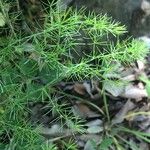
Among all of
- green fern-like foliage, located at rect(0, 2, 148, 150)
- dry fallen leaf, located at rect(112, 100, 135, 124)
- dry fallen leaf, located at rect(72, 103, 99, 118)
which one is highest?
green fern-like foliage, located at rect(0, 2, 148, 150)

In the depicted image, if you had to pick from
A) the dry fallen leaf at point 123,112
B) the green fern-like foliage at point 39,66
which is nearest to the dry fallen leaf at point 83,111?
the dry fallen leaf at point 123,112

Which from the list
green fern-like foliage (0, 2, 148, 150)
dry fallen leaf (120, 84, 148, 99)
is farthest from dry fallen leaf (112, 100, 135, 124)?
green fern-like foliage (0, 2, 148, 150)

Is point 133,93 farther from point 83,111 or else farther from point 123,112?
point 83,111

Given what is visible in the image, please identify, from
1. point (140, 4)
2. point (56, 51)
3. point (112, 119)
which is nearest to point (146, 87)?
point (112, 119)

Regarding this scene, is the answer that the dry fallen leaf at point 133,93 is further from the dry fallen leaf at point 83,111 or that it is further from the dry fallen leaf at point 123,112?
the dry fallen leaf at point 83,111

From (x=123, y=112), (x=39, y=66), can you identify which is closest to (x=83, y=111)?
(x=123, y=112)

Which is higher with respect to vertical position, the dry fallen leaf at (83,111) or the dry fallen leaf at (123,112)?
the dry fallen leaf at (83,111)

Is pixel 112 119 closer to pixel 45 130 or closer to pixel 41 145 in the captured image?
pixel 45 130

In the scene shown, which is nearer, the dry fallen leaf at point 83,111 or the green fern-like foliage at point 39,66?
the green fern-like foliage at point 39,66

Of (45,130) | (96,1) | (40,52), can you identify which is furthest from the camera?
(96,1)

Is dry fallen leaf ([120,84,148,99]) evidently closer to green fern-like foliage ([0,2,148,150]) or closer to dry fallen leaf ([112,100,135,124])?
dry fallen leaf ([112,100,135,124])

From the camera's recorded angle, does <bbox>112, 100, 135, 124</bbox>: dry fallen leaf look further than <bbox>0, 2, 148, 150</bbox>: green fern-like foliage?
Yes
